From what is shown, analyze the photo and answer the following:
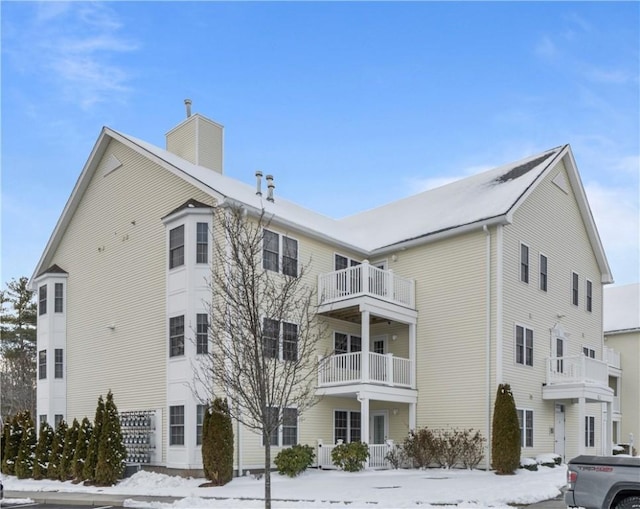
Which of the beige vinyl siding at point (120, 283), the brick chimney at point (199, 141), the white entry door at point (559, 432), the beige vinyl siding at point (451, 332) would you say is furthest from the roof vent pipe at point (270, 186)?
the white entry door at point (559, 432)

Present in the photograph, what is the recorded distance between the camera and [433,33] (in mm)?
16469

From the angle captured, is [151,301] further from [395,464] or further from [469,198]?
[469,198]

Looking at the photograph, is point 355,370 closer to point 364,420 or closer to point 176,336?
point 364,420

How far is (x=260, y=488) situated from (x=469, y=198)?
13829mm

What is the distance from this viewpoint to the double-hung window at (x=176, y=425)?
20.9 m

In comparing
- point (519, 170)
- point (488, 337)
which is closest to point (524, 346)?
point (488, 337)

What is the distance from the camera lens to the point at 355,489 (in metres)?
17.0

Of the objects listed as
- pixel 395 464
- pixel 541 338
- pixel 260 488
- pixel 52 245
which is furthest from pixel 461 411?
pixel 52 245

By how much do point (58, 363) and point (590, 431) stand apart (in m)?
21.4

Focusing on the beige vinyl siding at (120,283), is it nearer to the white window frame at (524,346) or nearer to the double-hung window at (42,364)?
the double-hung window at (42,364)

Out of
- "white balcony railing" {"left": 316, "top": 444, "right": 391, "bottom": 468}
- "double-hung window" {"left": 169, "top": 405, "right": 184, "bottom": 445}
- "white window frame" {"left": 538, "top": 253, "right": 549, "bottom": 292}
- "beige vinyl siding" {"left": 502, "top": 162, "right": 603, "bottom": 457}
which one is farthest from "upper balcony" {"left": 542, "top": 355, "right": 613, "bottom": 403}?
"double-hung window" {"left": 169, "top": 405, "right": 184, "bottom": 445}

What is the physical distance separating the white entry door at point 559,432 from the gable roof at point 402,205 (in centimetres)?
797

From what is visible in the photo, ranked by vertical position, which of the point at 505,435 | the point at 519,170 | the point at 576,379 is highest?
the point at 519,170

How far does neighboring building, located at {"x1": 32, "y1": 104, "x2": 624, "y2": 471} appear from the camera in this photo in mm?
22031
